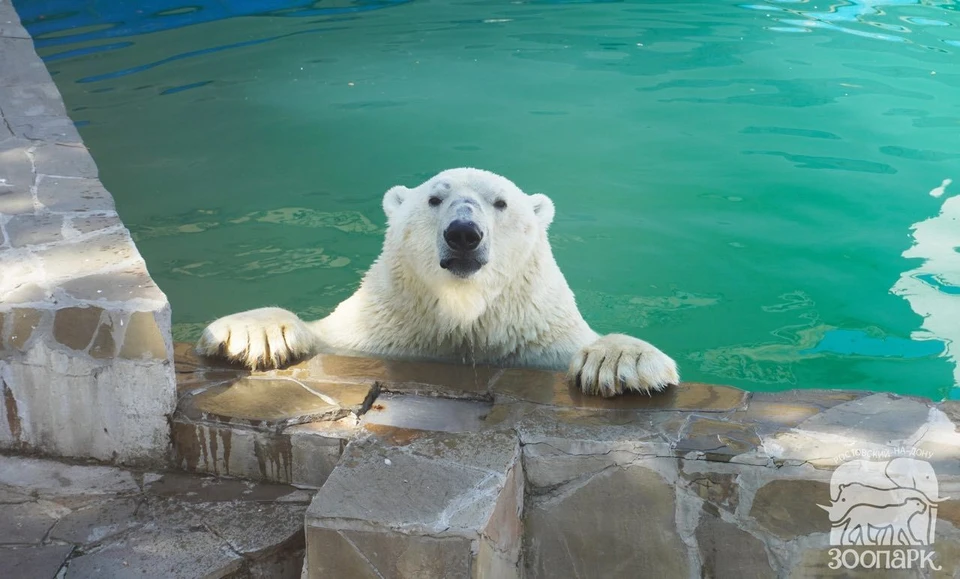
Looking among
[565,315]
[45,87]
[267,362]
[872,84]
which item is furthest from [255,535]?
[872,84]

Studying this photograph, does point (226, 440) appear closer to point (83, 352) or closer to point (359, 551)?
point (83, 352)

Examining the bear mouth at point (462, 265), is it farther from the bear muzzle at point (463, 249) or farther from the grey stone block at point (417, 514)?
the grey stone block at point (417, 514)

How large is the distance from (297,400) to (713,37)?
904 centimetres

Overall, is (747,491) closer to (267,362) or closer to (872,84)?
(267,362)

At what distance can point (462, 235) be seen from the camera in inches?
145

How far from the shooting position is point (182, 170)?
302 inches

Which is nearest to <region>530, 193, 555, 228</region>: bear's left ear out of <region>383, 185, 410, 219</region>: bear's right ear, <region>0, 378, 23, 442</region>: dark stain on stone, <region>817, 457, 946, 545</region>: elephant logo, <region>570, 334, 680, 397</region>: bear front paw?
<region>383, 185, 410, 219</region>: bear's right ear

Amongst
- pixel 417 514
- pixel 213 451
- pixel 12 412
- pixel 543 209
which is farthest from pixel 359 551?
pixel 543 209

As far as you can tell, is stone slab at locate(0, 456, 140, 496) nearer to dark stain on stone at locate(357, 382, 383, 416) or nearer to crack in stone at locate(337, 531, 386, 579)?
dark stain on stone at locate(357, 382, 383, 416)

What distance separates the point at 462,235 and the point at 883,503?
1.66m

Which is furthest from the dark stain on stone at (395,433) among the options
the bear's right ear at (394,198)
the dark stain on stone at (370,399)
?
the bear's right ear at (394,198)

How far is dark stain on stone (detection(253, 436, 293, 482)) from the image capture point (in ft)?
10.6

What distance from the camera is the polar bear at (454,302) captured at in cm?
382

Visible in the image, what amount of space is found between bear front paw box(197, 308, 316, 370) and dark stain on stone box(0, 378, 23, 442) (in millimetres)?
792
